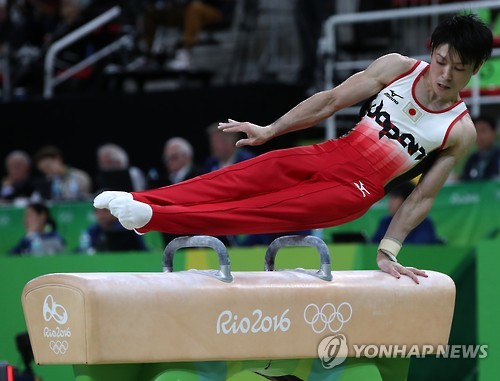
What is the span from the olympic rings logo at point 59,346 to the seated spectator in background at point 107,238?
3.05 metres

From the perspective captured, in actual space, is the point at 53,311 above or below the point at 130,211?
below

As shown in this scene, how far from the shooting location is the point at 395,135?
4.17 metres

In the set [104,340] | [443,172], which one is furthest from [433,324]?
[104,340]

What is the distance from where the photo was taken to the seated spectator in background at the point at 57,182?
8781mm

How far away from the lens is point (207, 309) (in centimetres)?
380

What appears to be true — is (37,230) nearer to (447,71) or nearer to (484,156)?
(484,156)

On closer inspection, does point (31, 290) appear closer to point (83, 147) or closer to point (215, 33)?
point (83, 147)

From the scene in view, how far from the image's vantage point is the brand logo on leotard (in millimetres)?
4168

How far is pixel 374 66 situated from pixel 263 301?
1.12 metres

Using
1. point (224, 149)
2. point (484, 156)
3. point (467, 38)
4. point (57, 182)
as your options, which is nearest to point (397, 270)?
point (467, 38)

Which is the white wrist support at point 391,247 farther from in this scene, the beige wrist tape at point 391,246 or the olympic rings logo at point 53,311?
the olympic rings logo at point 53,311

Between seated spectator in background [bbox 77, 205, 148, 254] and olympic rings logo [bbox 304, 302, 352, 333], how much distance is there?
301 cm

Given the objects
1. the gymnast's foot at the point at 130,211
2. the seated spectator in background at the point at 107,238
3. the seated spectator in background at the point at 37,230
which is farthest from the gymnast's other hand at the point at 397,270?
the seated spectator in background at the point at 37,230

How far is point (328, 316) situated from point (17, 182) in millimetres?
5677
